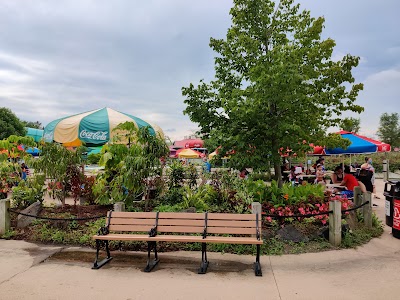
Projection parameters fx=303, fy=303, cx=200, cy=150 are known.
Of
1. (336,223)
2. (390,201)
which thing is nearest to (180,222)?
(336,223)

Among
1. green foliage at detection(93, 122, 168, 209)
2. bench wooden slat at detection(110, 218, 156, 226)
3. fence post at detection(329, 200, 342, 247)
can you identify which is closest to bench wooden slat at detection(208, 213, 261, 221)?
bench wooden slat at detection(110, 218, 156, 226)

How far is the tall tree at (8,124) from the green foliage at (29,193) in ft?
147

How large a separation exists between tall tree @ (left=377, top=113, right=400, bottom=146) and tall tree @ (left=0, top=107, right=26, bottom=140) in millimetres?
56500

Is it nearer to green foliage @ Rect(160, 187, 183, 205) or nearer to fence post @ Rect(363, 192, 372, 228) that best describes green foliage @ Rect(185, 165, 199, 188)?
green foliage @ Rect(160, 187, 183, 205)

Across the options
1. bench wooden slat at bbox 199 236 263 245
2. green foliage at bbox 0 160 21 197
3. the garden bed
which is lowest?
the garden bed

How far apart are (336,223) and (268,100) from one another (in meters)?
3.17

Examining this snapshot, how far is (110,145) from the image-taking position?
831cm

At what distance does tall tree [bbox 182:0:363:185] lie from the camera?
7840mm

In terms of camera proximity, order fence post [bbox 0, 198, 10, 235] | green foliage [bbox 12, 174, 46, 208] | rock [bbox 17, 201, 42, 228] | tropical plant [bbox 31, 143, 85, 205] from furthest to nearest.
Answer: green foliage [bbox 12, 174, 46, 208] → tropical plant [bbox 31, 143, 85, 205] → rock [bbox 17, 201, 42, 228] → fence post [bbox 0, 198, 10, 235]

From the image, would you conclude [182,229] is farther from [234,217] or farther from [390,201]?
[390,201]

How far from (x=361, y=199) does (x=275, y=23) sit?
527 centimetres

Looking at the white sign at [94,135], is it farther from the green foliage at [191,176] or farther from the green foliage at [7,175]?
the green foliage at [191,176]

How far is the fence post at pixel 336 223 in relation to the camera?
6.09 meters

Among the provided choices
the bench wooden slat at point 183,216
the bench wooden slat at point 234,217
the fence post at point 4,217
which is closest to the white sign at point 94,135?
the fence post at point 4,217
